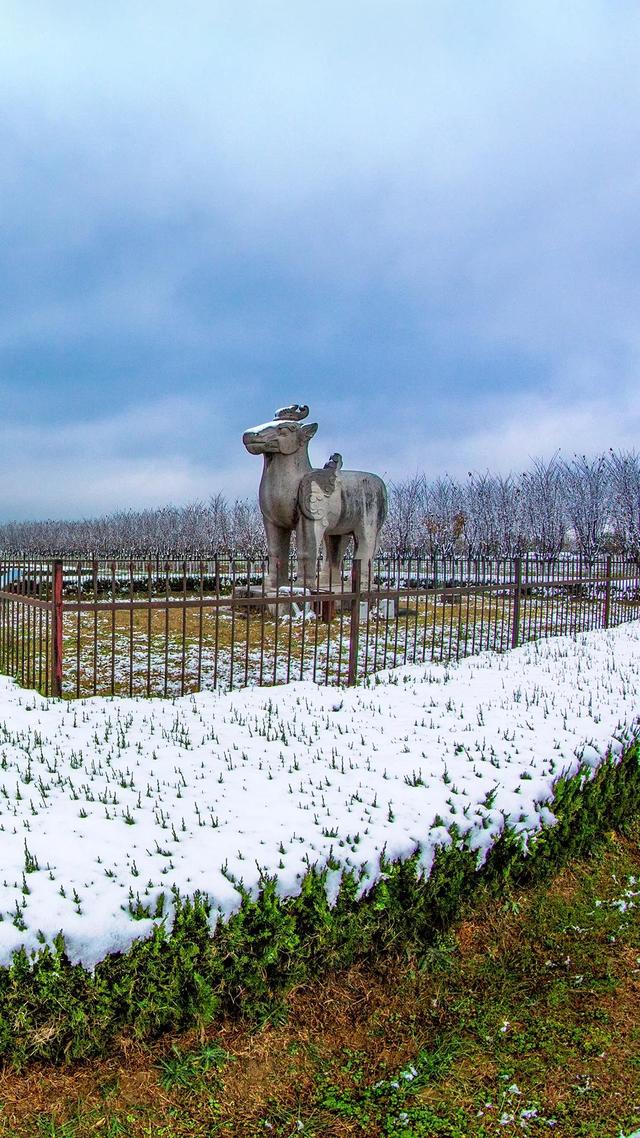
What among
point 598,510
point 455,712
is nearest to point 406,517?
point 598,510

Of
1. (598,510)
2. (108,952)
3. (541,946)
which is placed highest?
(598,510)

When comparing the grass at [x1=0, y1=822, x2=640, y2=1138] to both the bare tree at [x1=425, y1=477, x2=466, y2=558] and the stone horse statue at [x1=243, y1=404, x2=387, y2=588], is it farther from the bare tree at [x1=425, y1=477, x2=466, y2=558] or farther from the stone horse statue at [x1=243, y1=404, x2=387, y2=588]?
the bare tree at [x1=425, y1=477, x2=466, y2=558]

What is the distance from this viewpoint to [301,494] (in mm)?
12250

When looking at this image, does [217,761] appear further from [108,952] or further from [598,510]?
[598,510]

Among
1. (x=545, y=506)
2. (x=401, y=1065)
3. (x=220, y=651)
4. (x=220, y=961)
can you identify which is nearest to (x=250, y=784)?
(x=220, y=961)

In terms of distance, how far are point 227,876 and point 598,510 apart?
35.2m

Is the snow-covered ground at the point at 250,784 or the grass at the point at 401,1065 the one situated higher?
the snow-covered ground at the point at 250,784

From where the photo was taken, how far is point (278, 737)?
4.40 m

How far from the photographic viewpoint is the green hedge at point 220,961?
220 cm

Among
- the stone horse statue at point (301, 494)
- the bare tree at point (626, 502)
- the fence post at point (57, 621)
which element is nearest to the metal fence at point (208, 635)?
the fence post at point (57, 621)

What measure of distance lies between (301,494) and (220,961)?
33.6 ft

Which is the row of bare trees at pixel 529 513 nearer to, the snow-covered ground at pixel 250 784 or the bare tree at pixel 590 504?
the bare tree at pixel 590 504

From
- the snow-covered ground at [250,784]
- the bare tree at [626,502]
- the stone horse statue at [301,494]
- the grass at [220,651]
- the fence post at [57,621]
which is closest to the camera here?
the snow-covered ground at [250,784]

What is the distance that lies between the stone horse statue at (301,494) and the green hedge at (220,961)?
356 inches
